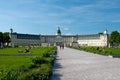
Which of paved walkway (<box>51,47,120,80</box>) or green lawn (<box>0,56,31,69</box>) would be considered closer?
paved walkway (<box>51,47,120,80</box>)

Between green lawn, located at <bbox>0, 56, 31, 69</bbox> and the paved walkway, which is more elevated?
green lawn, located at <bbox>0, 56, 31, 69</bbox>

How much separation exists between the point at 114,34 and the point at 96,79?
10626 cm

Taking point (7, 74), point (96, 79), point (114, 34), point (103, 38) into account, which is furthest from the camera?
point (103, 38)

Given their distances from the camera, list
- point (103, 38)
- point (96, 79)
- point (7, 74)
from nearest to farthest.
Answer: point (7, 74) < point (96, 79) < point (103, 38)

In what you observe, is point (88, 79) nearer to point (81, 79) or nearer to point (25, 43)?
point (81, 79)

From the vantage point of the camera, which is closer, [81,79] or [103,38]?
[81,79]

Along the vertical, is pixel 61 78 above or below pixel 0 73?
below

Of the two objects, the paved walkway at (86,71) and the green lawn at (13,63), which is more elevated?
the green lawn at (13,63)

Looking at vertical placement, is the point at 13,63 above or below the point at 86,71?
above

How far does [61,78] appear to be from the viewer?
1359 cm

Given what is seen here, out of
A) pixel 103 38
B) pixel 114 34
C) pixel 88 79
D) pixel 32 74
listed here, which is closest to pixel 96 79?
pixel 88 79

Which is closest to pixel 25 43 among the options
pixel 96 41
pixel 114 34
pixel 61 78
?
pixel 96 41

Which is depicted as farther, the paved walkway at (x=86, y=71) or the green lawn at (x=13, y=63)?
the green lawn at (x=13, y=63)

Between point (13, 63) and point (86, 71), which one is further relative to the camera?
point (13, 63)
